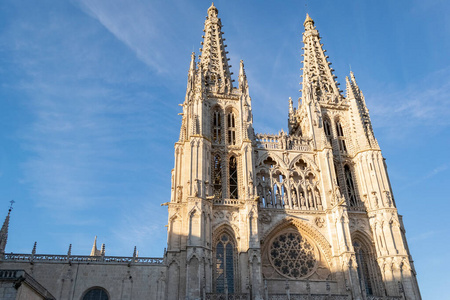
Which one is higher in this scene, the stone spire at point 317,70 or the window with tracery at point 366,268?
the stone spire at point 317,70

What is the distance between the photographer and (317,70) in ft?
133

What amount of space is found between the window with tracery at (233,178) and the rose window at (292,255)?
4.69 meters

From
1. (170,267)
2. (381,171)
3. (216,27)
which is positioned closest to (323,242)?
(381,171)

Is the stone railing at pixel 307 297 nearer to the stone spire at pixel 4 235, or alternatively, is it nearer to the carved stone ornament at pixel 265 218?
the carved stone ornament at pixel 265 218

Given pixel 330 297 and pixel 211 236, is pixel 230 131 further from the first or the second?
pixel 330 297

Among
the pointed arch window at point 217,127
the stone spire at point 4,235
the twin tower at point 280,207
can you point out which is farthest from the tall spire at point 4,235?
the pointed arch window at point 217,127

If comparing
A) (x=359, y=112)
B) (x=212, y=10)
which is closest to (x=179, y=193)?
(x=359, y=112)

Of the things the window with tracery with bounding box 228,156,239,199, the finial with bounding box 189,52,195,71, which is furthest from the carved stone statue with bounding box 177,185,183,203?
the finial with bounding box 189,52,195,71

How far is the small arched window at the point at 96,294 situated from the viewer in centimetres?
2469

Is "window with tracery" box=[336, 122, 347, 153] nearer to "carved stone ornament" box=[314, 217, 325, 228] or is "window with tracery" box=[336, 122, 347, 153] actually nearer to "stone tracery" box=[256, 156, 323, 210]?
"stone tracery" box=[256, 156, 323, 210]

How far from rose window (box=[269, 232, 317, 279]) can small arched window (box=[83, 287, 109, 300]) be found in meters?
11.1

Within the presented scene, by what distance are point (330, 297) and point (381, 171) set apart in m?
11.3

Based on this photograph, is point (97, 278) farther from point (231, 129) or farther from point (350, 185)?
point (350, 185)

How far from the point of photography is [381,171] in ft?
104
